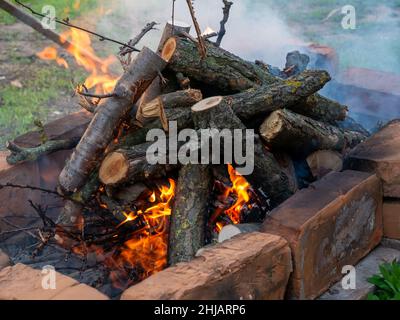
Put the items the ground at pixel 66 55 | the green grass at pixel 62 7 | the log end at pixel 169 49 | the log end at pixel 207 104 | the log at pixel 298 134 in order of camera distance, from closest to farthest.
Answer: the log end at pixel 207 104
the log at pixel 298 134
the log end at pixel 169 49
the ground at pixel 66 55
the green grass at pixel 62 7

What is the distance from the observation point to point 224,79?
435 cm

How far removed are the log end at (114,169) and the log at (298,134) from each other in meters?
1.07

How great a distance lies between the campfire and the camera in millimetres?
3746

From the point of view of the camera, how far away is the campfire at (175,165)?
→ 3746 millimetres

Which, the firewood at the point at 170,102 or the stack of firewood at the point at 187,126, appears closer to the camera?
the stack of firewood at the point at 187,126

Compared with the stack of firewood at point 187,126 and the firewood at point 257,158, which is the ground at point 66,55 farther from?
the firewood at point 257,158

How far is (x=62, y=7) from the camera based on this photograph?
38.4 ft

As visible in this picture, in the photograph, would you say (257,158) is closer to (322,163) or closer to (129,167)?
(322,163)

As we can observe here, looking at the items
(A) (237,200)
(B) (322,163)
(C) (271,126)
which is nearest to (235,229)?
(A) (237,200)

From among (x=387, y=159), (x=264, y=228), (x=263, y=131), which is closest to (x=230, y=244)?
(x=264, y=228)

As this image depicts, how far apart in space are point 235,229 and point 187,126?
0.94 meters

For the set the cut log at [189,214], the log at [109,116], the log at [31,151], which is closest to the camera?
the cut log at [189,214]

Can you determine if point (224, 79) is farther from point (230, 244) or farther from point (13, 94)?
point (13, 94)

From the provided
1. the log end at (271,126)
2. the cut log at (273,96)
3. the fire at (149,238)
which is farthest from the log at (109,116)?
the log end at (271,126)
